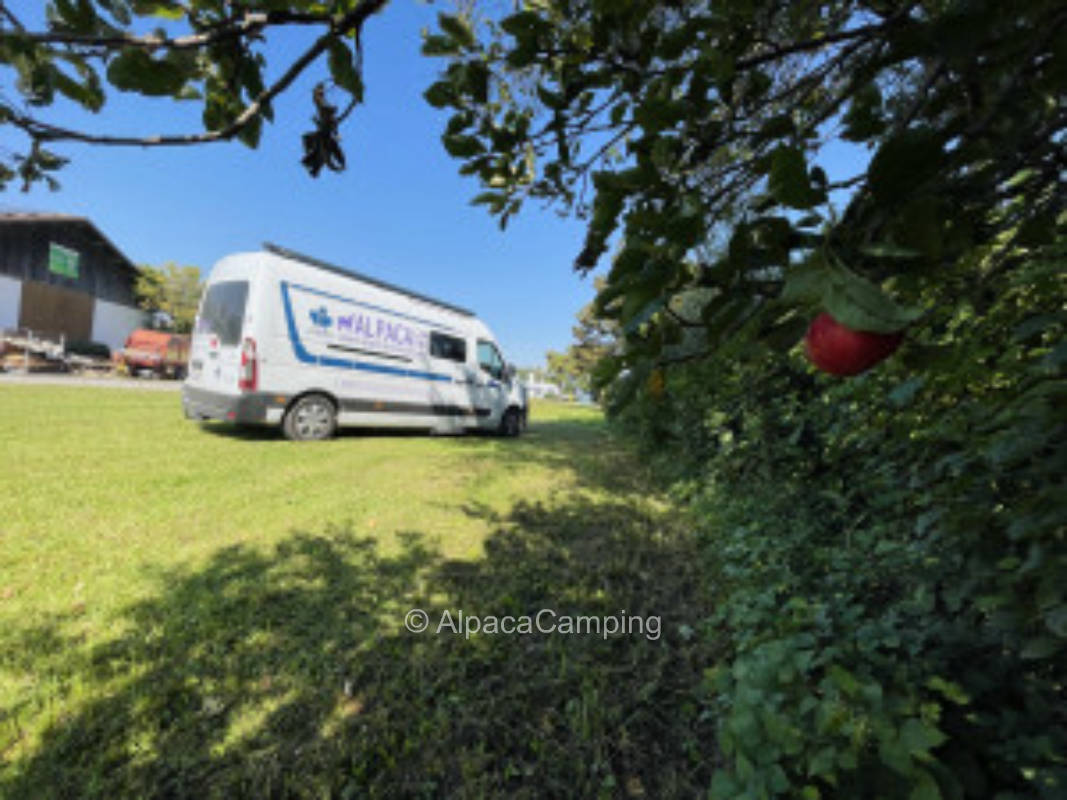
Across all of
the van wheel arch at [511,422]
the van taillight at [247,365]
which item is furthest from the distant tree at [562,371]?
the van taillight at [247,365]

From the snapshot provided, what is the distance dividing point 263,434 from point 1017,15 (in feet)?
27.1

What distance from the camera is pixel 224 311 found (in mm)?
6273

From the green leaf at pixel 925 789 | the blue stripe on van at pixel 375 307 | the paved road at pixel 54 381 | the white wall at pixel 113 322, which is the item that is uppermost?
the white wall at pixel 113 322

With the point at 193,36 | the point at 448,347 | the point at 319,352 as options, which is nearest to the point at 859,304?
the point at 193,36

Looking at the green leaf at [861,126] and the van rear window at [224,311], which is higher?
the van rear window at [224,311]

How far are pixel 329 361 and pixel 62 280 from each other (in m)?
24.0

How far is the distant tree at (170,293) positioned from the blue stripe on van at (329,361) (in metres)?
24.3

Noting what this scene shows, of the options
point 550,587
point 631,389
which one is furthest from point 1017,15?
point 550,587

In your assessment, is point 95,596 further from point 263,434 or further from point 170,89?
point 263,434

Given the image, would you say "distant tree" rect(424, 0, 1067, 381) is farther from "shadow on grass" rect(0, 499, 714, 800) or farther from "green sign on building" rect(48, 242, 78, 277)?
"green sign on building" rect(48, 242, 78, 277)

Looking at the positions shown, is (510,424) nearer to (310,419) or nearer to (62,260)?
(310,419)

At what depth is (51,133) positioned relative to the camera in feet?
2.67

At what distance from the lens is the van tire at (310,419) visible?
6645 millimetres

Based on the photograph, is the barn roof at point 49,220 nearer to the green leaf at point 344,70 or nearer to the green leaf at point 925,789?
the green leaf at point 344,70
